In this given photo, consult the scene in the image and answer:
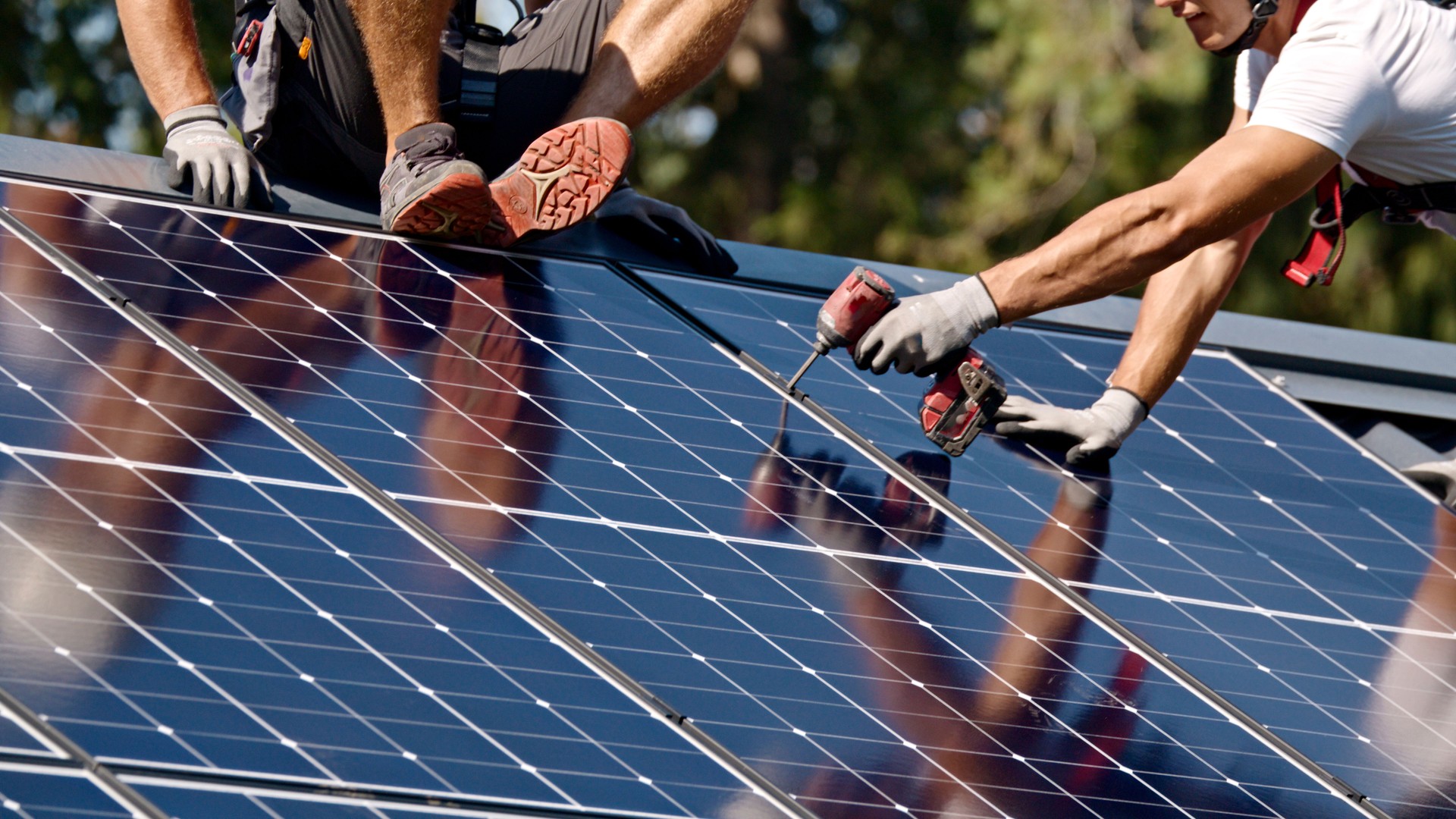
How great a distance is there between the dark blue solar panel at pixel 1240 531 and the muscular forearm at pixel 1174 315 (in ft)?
0.63

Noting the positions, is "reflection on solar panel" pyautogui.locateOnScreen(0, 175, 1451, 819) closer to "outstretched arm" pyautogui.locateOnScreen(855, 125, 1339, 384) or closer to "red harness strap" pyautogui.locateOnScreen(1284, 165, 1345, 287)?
"outstretched arm" pyautogui.locateOnScreen(855, 125, 1339, 384)

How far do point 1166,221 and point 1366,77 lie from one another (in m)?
0.69

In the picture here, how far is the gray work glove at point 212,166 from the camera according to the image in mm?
4855

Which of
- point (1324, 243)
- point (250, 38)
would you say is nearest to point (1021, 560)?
point (1324, 243)

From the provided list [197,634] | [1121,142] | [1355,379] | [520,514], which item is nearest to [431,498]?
[520,514]

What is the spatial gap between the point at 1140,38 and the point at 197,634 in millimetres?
15642

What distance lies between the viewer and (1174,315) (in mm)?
5348

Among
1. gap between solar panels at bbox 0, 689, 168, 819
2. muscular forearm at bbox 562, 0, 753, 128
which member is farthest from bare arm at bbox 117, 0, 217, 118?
gap between solar panels at bbox 0, 689, 168, 819

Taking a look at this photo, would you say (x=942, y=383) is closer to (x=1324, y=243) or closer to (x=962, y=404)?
(x=962, y=404)

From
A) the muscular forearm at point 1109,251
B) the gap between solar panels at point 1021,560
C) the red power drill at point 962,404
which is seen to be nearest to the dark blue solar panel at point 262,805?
the gap between solar panels at point 1021,560

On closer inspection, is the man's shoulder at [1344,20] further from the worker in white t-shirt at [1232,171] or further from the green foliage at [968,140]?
the green foliage at [968,140]

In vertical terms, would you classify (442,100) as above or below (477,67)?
below

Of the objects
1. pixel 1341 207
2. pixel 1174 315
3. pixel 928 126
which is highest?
pixel 928 126

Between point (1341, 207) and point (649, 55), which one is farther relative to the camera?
point (649, 55)
